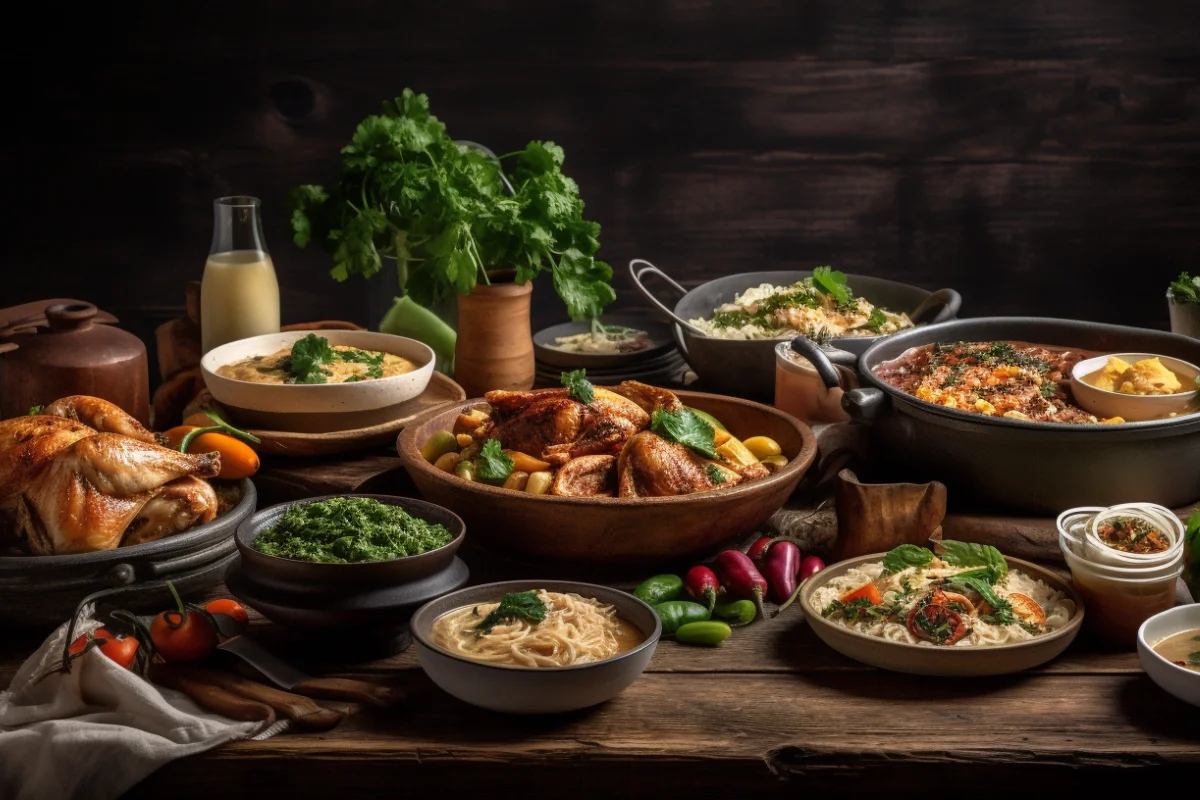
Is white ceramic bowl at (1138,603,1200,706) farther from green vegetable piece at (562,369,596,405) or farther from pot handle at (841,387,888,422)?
green vegetable piece at (562,369,596,405)

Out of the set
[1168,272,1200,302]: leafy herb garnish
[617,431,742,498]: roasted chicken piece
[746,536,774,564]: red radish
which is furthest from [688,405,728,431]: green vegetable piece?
[1168,272,1200,302]: leafy herb garnish

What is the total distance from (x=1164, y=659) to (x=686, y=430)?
1.22 m

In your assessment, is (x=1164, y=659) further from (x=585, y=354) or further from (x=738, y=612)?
(x=585, y=354)

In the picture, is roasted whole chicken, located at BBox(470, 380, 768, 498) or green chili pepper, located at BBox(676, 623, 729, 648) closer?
green chili pepper, located at BBox(676, 623, 729, 648)

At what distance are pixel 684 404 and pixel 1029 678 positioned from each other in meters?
1.31

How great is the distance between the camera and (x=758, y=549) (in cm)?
326

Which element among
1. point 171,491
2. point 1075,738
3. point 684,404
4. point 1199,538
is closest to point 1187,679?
point 1075,738

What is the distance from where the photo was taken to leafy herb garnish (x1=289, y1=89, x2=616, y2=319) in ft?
13.1

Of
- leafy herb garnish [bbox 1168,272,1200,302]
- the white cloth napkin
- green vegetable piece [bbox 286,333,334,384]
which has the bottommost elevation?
the white cloth napkin

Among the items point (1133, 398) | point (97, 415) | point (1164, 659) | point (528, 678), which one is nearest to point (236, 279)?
point (97, 415)

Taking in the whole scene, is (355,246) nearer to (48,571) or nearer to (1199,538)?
(48,571)

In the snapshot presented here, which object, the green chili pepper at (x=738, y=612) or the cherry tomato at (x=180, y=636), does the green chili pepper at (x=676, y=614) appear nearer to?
the green chili pepper at (x=738, y=612)

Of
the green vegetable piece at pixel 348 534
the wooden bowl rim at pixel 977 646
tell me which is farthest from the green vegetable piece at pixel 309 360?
the wooden bowl rim at pixel 977 646

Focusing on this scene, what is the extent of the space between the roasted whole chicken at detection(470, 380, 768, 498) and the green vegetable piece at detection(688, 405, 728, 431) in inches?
2.3
